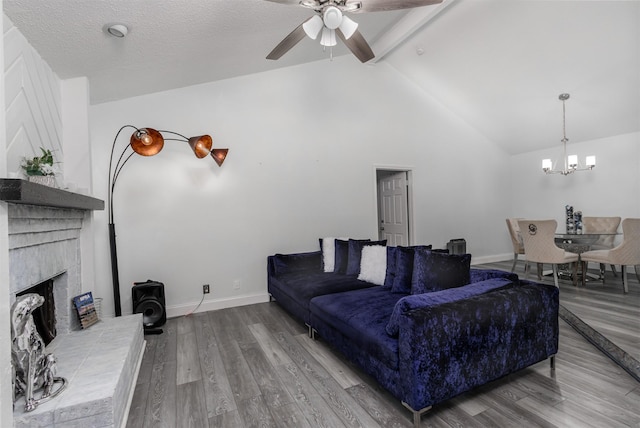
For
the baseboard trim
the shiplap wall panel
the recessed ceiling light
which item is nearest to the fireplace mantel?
the shiplap wall panel

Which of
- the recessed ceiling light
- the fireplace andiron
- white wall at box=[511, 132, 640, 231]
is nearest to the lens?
the fireplace andiron

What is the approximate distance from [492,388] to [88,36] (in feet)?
12.0

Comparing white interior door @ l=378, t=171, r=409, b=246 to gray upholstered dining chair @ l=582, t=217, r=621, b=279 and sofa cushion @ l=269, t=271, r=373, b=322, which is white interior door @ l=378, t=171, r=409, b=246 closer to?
sofa cushion @ l=269, t=271, r=373, b=322

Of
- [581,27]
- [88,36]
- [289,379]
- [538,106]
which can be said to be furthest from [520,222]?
[88,36]

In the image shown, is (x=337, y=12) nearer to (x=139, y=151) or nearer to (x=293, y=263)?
(x=139, y=151)

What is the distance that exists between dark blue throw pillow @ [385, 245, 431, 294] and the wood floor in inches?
31.3

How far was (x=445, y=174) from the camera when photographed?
582 cm

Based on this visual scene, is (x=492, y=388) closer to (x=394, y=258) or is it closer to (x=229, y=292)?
(x=394, y=258)

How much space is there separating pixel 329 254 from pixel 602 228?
483cm

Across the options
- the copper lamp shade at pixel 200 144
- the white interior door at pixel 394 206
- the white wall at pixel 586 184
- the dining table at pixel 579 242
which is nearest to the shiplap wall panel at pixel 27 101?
the copper lamp shade at pixel 200 144

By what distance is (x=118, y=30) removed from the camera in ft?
6.82

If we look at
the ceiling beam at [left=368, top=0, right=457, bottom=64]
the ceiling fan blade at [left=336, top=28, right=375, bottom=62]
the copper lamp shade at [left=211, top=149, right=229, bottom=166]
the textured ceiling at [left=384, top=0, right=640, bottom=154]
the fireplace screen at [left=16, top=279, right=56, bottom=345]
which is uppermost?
the ceiling beam at [left=368, top=0, right=457, bottom=64]

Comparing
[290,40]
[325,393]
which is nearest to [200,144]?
[290,40]

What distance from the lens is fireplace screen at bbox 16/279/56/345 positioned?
215 cm
